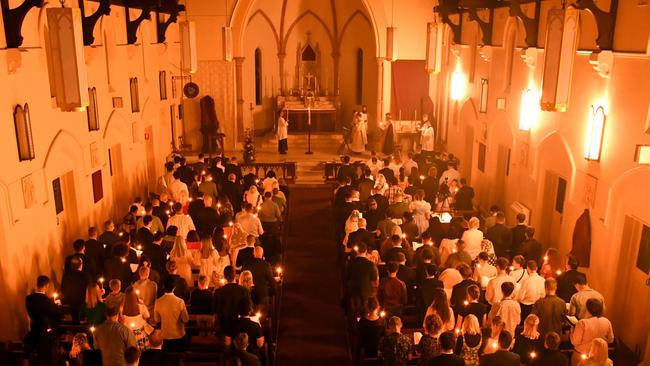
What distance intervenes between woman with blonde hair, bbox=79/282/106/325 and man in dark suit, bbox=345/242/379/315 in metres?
3.83

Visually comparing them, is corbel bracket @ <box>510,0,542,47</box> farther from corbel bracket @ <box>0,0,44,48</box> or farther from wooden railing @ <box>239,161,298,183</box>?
corbel bracket @ <box>0,0,44,48</box>

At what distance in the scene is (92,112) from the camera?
1326 centimetres

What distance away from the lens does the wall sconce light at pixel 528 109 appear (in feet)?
43.6

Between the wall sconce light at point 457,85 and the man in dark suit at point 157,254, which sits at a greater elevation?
the wall sconce light at point 457,85

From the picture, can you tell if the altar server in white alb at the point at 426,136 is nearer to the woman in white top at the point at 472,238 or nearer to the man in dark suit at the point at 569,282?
the woman in white top at the point at 472,238

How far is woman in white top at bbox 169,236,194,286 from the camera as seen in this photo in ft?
32.3

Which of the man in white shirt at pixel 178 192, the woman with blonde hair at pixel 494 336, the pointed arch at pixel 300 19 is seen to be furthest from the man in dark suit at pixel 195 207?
the pointed arch at pixel 300 19

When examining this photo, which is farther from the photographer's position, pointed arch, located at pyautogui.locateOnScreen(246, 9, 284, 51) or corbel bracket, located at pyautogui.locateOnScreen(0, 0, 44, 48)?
pointed arch, located at pyautogui.locateOnScreen(246, 9, 284, 51)

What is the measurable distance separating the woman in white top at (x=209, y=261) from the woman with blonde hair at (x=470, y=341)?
3976mm

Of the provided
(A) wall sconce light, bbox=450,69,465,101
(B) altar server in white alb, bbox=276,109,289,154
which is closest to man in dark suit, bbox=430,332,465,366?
(A) wall sconce light, bbox=450,69,465,101

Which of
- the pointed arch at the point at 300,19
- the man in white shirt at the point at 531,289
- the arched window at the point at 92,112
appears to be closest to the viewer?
the man in white shirt at the point at 531,289

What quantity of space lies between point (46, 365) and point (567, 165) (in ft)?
31.3

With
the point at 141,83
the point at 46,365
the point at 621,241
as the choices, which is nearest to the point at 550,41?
the point at 621,241

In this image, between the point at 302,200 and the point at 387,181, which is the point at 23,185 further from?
the point at 302,200
